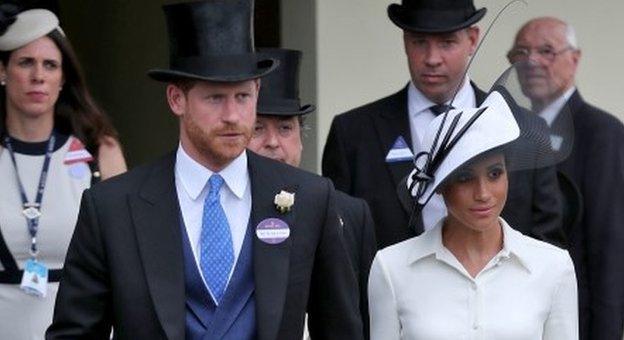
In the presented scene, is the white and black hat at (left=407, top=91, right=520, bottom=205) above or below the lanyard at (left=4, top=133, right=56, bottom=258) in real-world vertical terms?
above

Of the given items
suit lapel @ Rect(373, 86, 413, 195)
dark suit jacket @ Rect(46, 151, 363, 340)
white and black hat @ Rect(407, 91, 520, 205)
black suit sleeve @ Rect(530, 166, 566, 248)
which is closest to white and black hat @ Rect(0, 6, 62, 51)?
suit lapel @ Rect(373, 86, 413, 195)

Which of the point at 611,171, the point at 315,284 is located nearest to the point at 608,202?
the point at 611,171

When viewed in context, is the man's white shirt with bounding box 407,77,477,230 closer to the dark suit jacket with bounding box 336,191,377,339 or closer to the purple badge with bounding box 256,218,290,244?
the dark suit jacket with bounding box 336,191,377,339

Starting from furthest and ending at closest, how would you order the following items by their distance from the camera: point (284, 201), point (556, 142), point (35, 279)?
point (35, 279) → point (556, 142) → point (284, 201)

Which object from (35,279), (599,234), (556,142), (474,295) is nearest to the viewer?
(474,295)

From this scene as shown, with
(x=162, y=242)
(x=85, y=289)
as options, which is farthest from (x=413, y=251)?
(x=85, y=289)

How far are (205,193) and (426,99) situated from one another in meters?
1.85

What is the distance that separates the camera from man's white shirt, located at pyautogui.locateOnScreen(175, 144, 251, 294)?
488 cm

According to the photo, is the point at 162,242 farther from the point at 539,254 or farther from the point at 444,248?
the point at 539,254

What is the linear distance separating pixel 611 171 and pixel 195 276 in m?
2.58

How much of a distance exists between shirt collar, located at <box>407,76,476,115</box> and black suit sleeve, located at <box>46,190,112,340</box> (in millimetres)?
1930

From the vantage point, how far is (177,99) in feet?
16.1

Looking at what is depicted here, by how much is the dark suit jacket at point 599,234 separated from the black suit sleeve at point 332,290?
207 cm

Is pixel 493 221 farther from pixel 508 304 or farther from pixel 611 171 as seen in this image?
pixel 611 171
